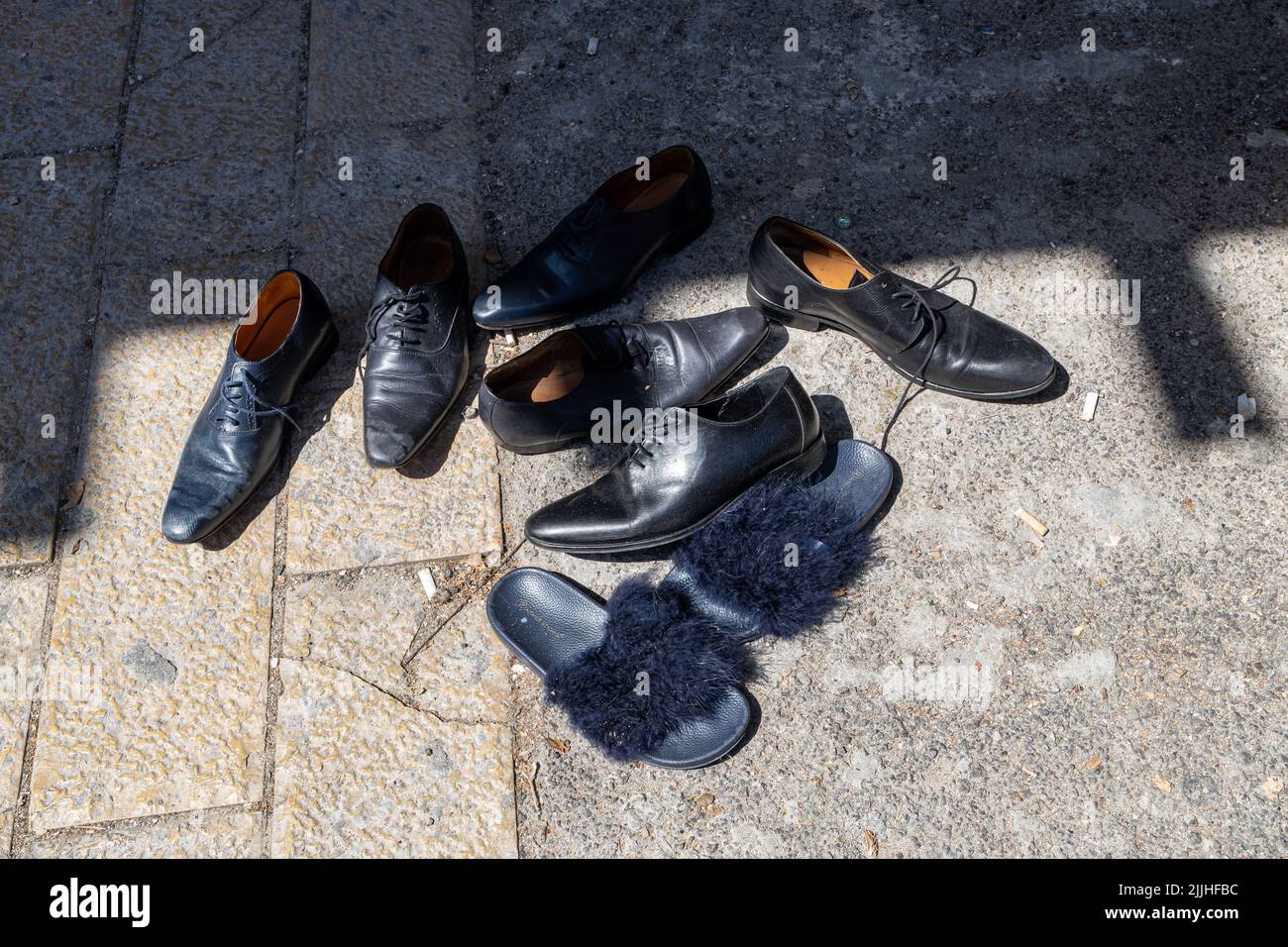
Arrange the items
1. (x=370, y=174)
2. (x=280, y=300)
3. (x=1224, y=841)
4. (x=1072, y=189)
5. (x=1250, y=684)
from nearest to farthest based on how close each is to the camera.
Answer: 1. (x=1224, y=841)
2. (x=1250, y=684)
3. (x=280, y=300)
4. (x=1072, y=189)
5. (x=370, y=174)

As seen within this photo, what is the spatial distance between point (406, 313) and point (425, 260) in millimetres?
304

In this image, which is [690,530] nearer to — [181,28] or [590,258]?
[590,258]

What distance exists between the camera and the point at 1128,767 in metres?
2.22

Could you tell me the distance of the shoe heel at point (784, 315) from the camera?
107 inches

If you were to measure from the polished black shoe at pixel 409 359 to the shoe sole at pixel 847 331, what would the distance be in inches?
36.7

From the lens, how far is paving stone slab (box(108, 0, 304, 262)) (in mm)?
3096

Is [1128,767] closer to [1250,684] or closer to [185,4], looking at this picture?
[1250,684]

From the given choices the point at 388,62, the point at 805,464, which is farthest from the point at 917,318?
the point at 388,62

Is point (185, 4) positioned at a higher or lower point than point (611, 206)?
higher

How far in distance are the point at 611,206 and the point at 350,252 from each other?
0.94 metres

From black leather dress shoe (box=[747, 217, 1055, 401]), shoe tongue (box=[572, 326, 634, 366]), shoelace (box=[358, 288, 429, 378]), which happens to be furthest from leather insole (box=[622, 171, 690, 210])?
shoelace (box=[358, 288, 429, 378])

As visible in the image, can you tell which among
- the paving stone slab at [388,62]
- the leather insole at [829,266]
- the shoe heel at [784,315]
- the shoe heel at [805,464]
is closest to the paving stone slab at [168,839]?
the shoe heel at [805,464]
